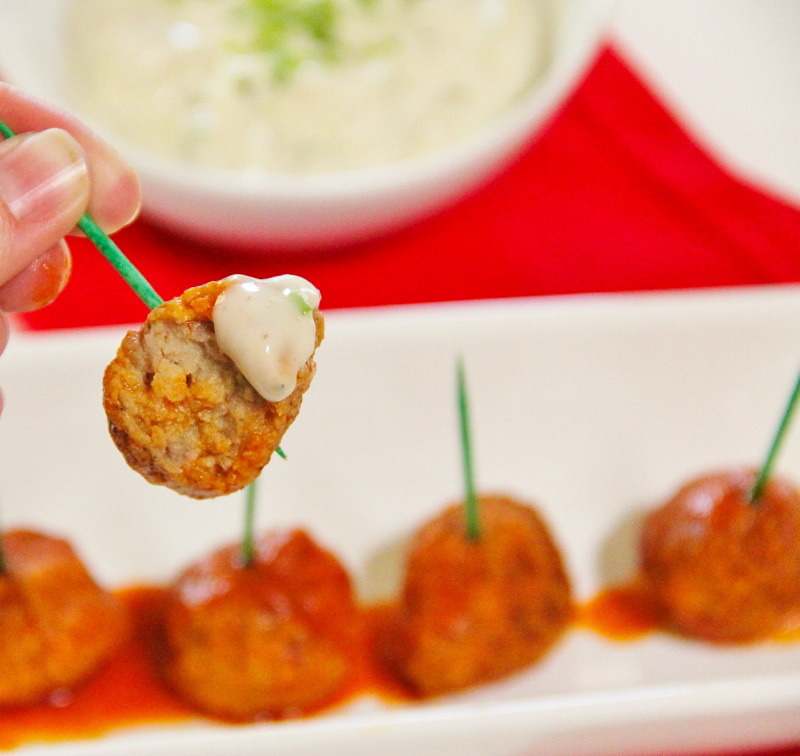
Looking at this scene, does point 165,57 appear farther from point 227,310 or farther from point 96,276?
point 227,310

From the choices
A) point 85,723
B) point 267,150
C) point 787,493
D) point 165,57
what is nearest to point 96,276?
point 267,150

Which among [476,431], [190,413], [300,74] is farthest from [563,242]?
[190,413]

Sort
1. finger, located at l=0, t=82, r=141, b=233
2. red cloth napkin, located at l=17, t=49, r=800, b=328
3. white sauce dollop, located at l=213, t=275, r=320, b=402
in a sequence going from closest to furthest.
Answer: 1. white sauce dollop, located at l=213, t=275, r=320, b=402
2. finger, located at l=0, t=82, r=141, b=233
3. red cloth napkin, located at l=17, t=49, r=800, b=328

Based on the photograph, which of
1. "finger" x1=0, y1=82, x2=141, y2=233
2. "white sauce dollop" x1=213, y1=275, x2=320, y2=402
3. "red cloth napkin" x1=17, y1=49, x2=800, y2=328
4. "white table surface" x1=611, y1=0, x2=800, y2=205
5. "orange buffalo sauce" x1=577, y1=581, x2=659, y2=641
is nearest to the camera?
"white sauce dollop" x1=213, y1=275, x2=320, y2=402

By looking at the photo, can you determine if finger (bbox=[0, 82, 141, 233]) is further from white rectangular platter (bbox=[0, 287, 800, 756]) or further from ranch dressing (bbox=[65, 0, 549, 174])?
ranch dressing (bbox=[65, 0, 549, 174])

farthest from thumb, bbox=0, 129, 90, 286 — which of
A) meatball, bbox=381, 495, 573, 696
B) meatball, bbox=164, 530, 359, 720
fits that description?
meatball, bbox=381, 495, 573, 696

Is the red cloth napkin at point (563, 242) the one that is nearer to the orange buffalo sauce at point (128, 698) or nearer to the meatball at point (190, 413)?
the orange buffalo sauce at point (128, 698)
